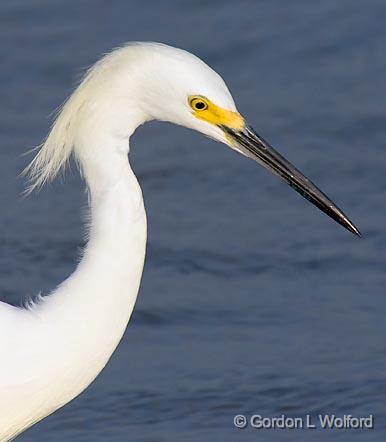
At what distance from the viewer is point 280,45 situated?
9.78m

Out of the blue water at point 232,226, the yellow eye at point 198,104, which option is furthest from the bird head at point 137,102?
the blue water at point 232,226

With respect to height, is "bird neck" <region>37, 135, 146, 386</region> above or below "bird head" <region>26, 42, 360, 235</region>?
below

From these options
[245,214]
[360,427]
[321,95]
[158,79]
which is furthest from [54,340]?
[321,95]

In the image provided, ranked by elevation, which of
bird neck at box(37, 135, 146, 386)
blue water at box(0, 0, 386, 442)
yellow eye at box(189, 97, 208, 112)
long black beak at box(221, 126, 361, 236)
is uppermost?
blue water at box(0, 0, 386, 442)

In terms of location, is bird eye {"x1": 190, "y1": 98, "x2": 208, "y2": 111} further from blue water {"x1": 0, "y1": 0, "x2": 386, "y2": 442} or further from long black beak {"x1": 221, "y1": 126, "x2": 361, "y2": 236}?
blue water {"x1": 0, "y1": 0, "x2": 386, "y2": 442}

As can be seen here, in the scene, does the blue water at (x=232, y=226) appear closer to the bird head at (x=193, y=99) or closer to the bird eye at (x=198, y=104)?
the bird head at (x=193, y=99)

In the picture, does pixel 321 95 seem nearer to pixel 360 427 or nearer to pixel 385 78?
pixel 385 78

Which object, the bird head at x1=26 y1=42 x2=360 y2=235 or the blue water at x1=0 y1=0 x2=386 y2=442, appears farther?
the blue water at x1=0 y1=0 x2=386 y2=442

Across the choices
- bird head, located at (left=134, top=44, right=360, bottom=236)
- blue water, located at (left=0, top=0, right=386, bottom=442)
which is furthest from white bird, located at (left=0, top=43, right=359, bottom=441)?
blue water, located at (left=0, top=0, right=386, bottom=442)

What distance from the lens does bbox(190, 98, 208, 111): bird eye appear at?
486 centimetres

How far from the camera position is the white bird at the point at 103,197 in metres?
4.88

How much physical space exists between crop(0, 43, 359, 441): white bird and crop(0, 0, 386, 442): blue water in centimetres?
132

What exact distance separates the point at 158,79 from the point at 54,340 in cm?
102

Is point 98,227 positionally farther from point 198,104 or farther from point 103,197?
point 198,104
